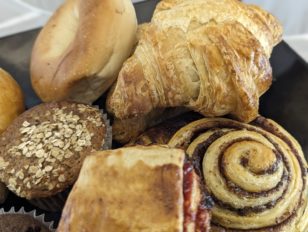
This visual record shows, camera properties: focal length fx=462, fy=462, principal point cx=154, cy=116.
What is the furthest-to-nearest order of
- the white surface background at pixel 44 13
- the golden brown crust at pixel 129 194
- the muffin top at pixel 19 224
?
the white surface background at pixel 44 13 < the muffin top at pixel 19 224 < the golden brown crust at pixel 129 194

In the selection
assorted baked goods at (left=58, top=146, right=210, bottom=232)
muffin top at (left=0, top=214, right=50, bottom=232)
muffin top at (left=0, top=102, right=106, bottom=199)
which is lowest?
muffin top at (left=0, top=214, right=50, bottom=232)

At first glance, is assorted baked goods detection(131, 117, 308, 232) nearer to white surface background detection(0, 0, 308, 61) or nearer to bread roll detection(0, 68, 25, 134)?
bread roll detection(0, 68, 25, 134)

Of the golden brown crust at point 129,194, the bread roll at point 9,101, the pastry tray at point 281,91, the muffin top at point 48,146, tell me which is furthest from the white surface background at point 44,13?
the golden brown crust at point 129,194

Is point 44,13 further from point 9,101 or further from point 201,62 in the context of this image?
point 201,62

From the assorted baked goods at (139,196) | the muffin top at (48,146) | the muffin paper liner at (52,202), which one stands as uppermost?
the assorted baked goods at (139,196)

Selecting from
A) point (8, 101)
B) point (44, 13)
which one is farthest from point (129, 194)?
point (44, 13)

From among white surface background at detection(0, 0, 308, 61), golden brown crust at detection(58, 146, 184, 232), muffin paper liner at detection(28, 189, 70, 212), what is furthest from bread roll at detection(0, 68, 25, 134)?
white surface background at detection(0, 0, 308, 61)

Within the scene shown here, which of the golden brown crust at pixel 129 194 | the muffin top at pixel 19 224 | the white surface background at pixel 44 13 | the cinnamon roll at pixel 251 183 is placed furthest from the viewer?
the white surface background at pixel 44 13

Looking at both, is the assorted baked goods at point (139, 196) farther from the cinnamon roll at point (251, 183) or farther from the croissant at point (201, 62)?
the croissant at point (201, 62)
